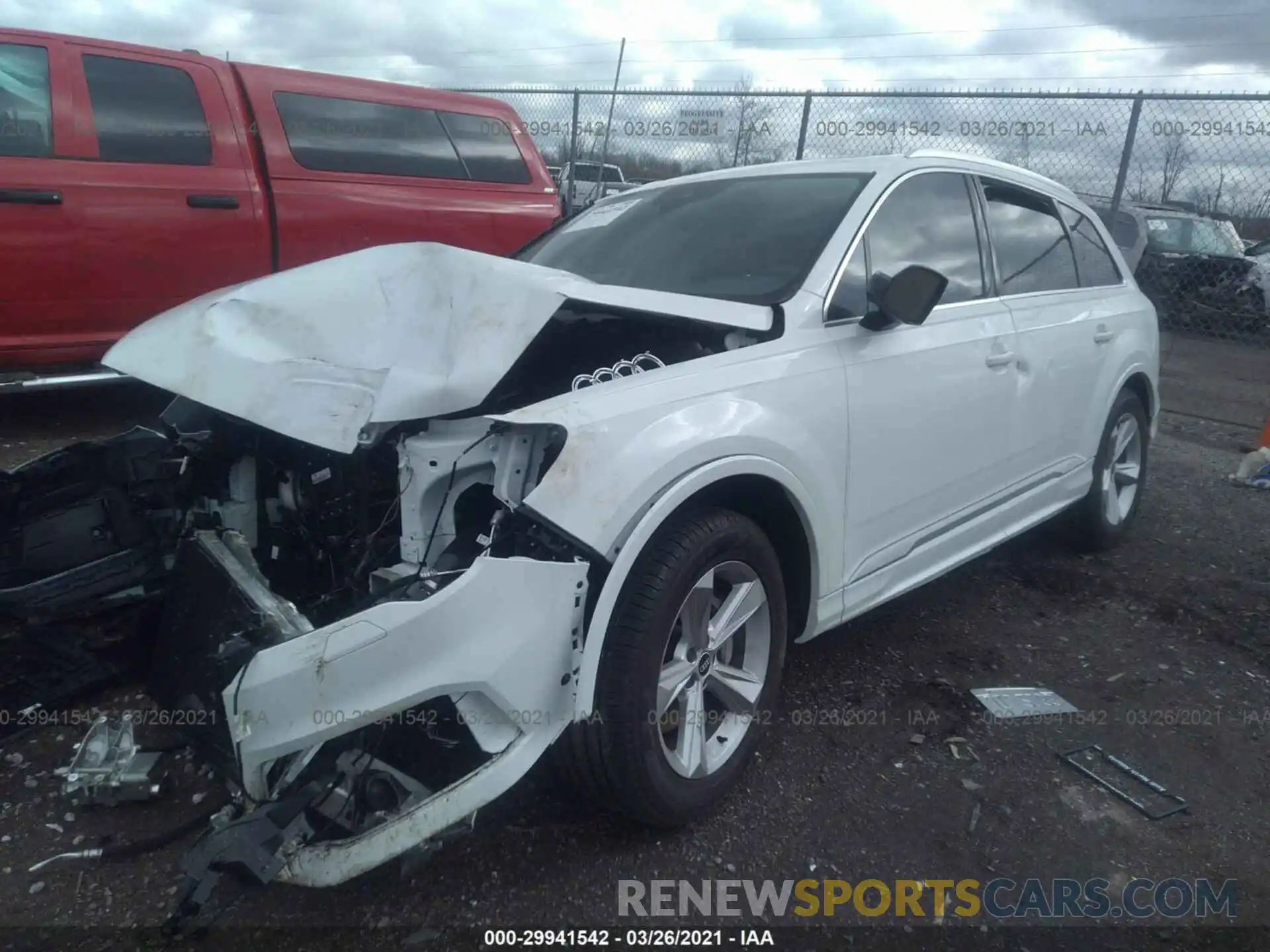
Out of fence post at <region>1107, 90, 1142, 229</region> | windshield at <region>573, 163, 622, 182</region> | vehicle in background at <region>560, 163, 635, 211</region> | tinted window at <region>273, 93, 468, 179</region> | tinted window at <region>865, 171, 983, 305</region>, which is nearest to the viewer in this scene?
tinted window at <region>865, 171, 983, 305</region>

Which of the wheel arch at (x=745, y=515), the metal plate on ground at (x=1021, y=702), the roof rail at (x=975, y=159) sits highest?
the roof rail at (x=975, y=159)

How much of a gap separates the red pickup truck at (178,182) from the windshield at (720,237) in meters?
2.44

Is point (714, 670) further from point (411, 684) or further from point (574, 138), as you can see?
point (574, 138)

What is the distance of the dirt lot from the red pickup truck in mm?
2754

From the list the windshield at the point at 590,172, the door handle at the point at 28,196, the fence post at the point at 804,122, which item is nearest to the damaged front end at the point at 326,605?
the door handle at the point at 28,196

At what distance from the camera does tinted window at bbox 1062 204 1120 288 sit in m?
4.37

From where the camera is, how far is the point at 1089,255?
4.48m

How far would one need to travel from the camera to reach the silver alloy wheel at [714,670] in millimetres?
2461

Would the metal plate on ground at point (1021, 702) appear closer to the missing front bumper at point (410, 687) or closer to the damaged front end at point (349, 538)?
the damaged front end at point (349, 538)

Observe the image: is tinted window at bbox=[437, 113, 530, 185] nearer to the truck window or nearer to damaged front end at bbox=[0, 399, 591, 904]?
the truck window

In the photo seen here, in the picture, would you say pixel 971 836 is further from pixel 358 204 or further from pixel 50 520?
pixel 358 204

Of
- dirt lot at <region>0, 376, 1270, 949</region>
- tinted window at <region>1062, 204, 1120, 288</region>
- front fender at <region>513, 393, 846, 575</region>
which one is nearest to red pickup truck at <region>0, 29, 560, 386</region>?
dirt lot at <region>0, 376, 1270, 949</region>

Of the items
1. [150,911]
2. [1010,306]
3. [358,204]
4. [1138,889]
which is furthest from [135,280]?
[1138,889]

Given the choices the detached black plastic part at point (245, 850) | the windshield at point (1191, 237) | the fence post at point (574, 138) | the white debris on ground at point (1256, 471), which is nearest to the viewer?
the detached black plastic part at point (245, 850)
